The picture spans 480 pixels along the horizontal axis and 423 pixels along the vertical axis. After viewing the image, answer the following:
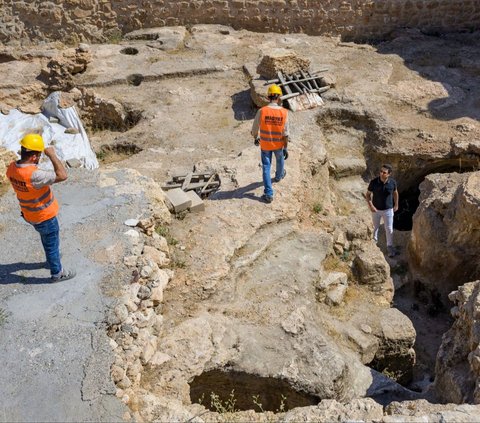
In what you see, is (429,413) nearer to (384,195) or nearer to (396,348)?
(396,348)

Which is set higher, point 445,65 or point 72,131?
point 445,65

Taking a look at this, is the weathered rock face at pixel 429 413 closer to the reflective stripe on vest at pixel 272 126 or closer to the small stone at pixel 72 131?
the reflective stripe on vest at pixel 272 126

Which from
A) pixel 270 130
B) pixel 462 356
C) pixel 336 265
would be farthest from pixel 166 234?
pixel 462 356

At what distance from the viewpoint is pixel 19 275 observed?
223 inches

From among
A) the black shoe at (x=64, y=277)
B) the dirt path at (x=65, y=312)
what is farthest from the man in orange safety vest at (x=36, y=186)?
the dirt path at (x=65, y=312)

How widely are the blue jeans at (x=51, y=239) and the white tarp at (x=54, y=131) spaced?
3.87 m

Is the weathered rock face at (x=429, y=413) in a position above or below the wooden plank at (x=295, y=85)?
below

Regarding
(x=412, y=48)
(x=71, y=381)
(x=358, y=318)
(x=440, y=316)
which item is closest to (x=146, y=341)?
(x=71, y=381)

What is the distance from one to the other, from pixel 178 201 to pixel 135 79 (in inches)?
232

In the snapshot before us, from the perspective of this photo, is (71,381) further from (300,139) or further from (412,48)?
(412,48)

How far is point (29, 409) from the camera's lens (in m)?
4.32

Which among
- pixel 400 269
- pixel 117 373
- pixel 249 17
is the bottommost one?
pixel 400 269

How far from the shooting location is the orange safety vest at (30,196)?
5.06 metres

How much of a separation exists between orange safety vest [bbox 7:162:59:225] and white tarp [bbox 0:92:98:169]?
13.0 ft
